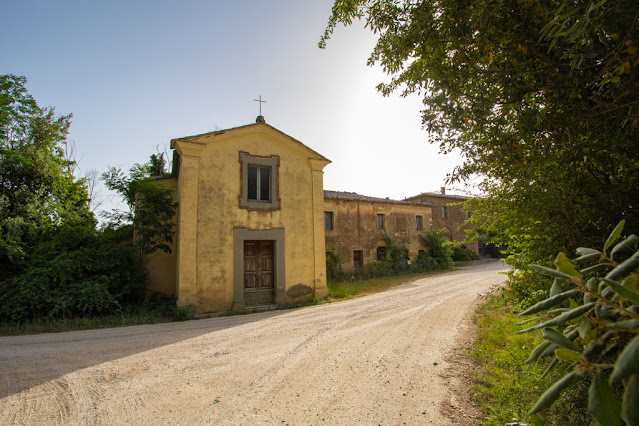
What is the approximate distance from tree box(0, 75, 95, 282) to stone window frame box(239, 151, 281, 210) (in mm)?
6394

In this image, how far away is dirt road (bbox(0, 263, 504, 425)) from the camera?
322 centimetres

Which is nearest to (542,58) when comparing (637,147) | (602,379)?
(637,147)

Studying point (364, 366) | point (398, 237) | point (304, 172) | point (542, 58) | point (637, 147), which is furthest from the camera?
point (398, 237)

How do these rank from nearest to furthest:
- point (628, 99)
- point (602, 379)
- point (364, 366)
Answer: point (602, 379)
point (628, 99)
point (364, 366)

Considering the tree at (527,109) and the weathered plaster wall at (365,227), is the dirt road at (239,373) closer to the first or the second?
the tree at (527,109)

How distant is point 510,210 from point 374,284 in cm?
1209

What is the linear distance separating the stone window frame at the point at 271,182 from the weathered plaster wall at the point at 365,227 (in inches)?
312

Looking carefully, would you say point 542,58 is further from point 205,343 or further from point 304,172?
point 304,172

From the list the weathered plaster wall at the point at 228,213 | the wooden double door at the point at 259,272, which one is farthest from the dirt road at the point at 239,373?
the wooden double door at the point at 259,272

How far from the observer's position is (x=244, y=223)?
10.1 meters

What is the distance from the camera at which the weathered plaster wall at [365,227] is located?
18.8 m

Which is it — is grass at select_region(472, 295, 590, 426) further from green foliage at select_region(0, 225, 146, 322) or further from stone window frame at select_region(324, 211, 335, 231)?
stone window frame at select_region(324, 211, 335, 231)

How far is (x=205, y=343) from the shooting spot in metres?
5.88

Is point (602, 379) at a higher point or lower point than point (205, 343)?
higher
